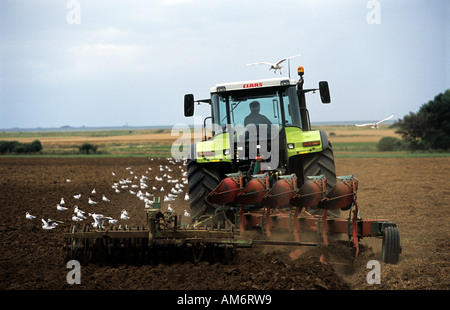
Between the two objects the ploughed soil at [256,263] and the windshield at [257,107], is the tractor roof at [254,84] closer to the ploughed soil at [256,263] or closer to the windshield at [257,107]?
the windshield at [257,107]

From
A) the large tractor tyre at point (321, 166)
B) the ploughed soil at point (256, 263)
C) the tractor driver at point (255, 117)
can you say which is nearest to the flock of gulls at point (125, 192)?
the ploughed soil at point (256, 263)

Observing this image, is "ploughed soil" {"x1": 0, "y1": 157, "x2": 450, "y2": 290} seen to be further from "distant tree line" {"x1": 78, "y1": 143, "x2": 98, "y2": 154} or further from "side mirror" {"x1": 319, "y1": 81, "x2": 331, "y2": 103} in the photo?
"distant tree line" {"x1": 78, "y1": 143, "x2": 98, "y2": 154}

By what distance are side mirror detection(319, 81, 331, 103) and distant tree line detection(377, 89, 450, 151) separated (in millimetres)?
35064

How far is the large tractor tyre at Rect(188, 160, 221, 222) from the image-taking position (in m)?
8.29

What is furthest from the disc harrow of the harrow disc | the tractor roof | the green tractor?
the tractor roof

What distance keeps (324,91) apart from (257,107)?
1.16 metres

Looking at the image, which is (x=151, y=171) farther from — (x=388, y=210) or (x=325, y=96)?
(x=325, y=96)

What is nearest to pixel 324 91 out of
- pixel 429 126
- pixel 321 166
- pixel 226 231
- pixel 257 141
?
pixel 321 166

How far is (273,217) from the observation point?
7422mm

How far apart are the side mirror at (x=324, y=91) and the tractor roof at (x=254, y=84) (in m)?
0.46

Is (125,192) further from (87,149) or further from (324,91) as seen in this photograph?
(87,149)

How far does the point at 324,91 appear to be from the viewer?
8992 mm
